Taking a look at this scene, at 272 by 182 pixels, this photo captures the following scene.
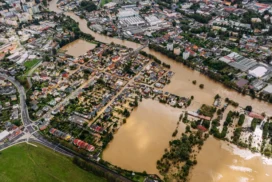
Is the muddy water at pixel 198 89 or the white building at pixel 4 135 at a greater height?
the muddy water at pixel 198 89

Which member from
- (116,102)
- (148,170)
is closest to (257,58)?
(116,102)

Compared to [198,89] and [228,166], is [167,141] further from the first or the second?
[198,89]

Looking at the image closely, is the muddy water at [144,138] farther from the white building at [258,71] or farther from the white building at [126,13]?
the white building at [126,13]

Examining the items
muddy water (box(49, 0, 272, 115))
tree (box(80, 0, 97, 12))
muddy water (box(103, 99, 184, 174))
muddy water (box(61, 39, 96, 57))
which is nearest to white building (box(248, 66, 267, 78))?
muddy water (box(49, 0, 272, 115))

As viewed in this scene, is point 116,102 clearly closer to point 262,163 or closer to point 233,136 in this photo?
point 233,136

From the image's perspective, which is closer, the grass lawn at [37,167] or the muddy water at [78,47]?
the grass lawn at [37,167]

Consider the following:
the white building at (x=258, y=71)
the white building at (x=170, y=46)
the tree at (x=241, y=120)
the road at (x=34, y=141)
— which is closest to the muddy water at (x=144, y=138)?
the road at (x=34, y=141)

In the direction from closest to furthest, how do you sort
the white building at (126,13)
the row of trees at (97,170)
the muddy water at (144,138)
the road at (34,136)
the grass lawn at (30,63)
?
the row of trees at (97,170), the road at (34,136), the muddy water at (144,138), the grass lawn at (30,63), the white building at (126,13)
